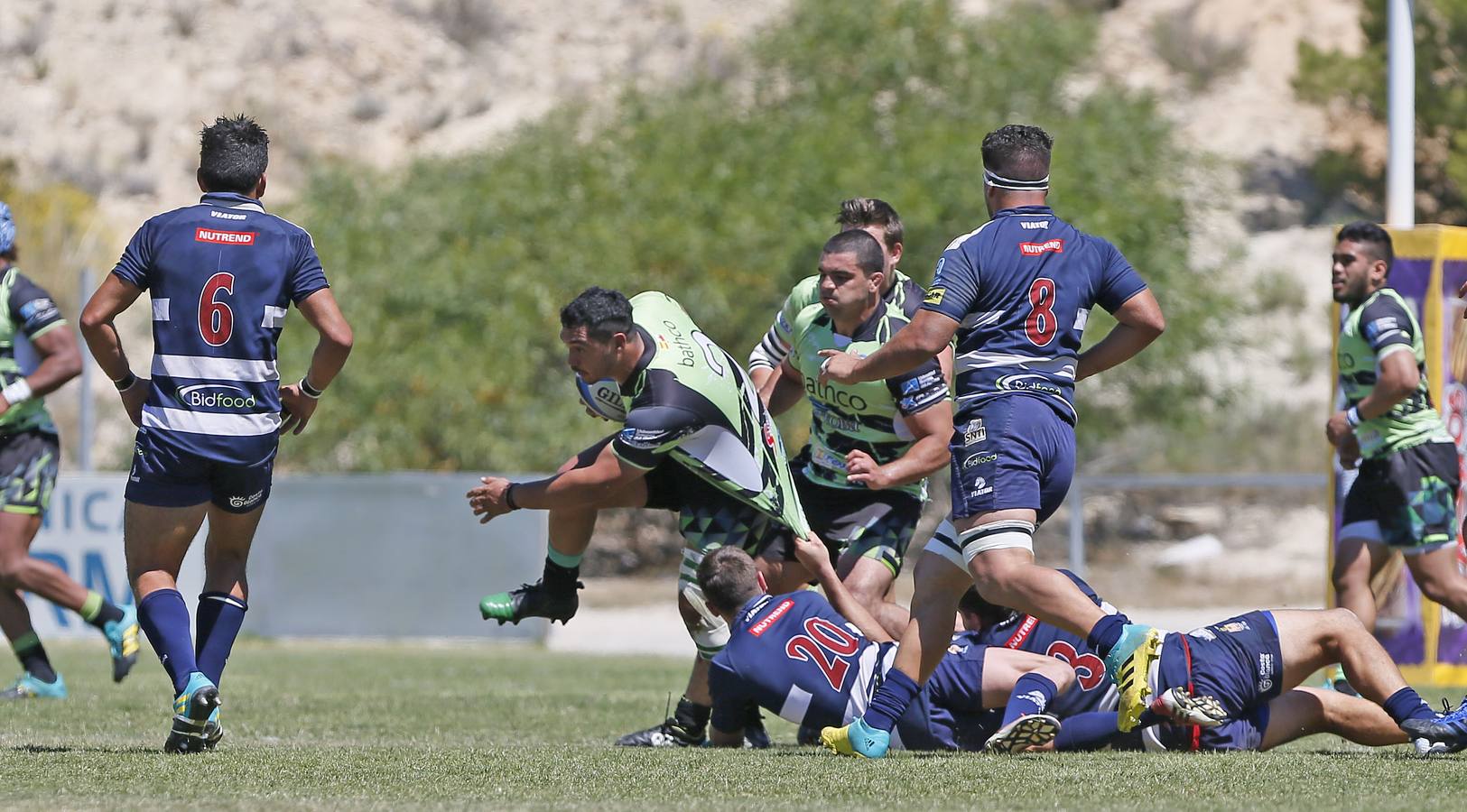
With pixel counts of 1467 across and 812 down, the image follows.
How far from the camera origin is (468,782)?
218 inches

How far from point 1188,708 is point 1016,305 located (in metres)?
1.45

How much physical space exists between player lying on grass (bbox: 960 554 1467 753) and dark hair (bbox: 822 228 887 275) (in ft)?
4.68

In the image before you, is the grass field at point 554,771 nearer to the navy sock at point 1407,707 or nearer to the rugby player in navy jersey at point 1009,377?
the navy sock at point 1407,707

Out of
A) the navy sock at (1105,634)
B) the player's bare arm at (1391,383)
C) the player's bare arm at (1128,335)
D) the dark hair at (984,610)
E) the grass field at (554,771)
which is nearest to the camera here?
the grass field at (554,771)

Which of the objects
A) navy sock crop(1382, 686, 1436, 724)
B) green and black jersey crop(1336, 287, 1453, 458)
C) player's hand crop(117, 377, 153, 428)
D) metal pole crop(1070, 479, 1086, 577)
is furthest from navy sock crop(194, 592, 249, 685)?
metal pole crop(1070, 479, 1086, 577)

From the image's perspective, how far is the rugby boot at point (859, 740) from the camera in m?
6.20

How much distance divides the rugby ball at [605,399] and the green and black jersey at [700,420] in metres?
0.15

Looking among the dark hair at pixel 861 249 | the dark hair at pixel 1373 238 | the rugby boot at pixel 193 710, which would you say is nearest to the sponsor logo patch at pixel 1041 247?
the dark hair at pixel 861 249

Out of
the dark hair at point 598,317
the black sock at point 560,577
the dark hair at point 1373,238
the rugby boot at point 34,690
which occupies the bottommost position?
the rugby boot at point 34,690

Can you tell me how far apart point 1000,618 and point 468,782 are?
2395mm

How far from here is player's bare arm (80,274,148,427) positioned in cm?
614

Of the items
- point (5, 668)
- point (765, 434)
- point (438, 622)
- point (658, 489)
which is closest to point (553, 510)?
point (658, 489)

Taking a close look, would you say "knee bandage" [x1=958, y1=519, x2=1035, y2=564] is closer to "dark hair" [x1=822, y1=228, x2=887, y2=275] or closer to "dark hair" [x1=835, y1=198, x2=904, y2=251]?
"dark hair" [x1=822, y1=228, x2=887, y2=275]

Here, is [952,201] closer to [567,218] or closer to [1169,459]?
[567,218]
